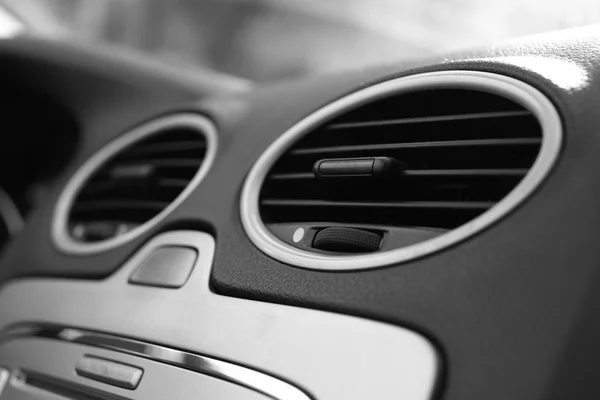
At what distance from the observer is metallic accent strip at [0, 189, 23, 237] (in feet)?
4.33

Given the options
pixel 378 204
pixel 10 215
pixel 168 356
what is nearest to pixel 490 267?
pixel 378 204

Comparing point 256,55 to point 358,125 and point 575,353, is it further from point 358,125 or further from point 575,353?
point 575,353

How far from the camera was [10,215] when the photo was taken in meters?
1.34

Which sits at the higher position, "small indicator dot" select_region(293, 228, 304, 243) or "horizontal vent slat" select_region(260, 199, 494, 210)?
"horizontal vent slat" select_region(260, 199, 494, 210)

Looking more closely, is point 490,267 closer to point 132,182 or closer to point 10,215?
point 132,182

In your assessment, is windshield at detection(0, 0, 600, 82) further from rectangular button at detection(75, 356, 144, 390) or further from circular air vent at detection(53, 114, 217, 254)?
rectangular button at detection(75, 356, 144, 390)

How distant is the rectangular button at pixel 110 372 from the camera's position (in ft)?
2.41

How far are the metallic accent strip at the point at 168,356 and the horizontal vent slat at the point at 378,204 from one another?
0.67 ft

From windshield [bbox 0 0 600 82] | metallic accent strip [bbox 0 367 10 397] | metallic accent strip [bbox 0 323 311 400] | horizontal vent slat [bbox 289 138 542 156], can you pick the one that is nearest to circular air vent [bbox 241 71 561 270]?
horizontal vent slat [bbox 289 138 542 156]

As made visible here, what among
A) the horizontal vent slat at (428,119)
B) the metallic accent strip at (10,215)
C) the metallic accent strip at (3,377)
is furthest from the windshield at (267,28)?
the metallic accent strip at (3,377)

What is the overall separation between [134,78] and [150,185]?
289 mm

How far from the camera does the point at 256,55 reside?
2.26 m

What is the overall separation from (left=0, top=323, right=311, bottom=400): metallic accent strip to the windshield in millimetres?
1009

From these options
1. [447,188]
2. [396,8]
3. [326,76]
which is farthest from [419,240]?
[396,8]
